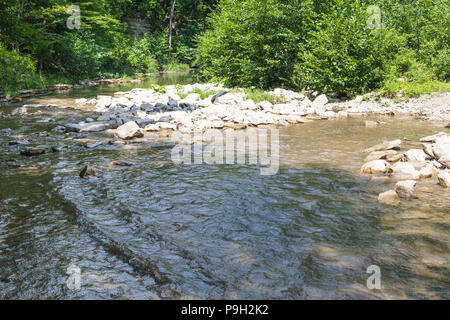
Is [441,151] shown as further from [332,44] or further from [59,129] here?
[59,129]

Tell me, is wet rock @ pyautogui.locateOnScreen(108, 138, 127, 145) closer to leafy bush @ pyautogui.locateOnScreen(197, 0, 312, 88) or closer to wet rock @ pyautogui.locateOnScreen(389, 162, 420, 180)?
wet rock @ pyautogui.locateOnScreen(389, 162, 420, 180)

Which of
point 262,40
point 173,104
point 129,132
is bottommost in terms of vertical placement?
point 129,132

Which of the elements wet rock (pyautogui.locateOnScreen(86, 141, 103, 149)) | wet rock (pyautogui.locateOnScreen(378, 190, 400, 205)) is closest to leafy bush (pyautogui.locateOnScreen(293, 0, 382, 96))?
wet rock (pyautogui.locateOnScreen(86, 141, 103, 149))

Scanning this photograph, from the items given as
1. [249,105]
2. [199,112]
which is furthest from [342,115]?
[199,112]

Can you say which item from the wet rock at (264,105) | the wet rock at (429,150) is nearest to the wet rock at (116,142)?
the wet rock at (264,105)

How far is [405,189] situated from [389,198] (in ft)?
1.26

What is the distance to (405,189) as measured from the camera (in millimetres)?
5043

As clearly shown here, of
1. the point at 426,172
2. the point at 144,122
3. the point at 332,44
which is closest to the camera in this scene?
the point at 426,172

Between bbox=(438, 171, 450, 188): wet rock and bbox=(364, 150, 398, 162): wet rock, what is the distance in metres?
1.28

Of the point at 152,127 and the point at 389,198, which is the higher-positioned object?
the point at 152,127

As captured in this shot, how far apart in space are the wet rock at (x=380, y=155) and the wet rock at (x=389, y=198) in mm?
2021

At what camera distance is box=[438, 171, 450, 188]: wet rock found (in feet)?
17.6

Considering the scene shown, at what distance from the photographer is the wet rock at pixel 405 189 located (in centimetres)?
500

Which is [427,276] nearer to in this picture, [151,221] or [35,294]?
[151,221]
